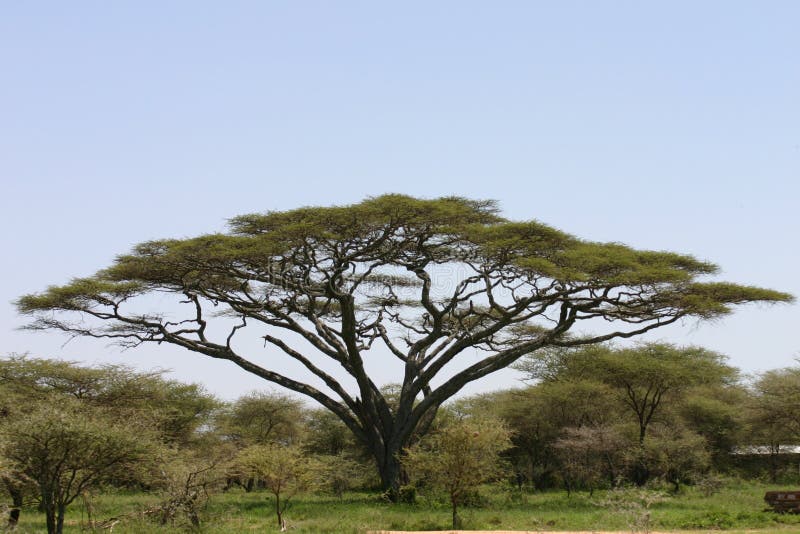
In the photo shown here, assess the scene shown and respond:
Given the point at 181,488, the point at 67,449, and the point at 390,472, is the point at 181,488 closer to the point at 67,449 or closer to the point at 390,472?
the point at 67,449

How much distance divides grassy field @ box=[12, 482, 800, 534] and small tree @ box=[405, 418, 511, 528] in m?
0.93

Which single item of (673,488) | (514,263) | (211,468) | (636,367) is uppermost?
(514,263)

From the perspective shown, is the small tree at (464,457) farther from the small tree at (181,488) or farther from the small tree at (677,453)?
the small tree at (677,453)

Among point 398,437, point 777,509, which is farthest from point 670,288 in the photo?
point 398,437

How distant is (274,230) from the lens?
24656 mm

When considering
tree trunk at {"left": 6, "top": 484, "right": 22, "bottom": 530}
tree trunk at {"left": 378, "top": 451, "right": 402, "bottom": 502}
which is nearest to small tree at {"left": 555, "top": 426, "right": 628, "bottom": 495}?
tree trunk at {"left": 378, "top": 451, "right": 402, "bottom": 502}

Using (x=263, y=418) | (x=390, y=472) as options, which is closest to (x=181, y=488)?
(x=390, y=472)

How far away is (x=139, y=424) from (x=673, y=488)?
2225 cm

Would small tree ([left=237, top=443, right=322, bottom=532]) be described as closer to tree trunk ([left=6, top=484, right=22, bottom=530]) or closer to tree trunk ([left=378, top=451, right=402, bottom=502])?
tree trunk ([left=6, top=484, right=22, bottom=530])

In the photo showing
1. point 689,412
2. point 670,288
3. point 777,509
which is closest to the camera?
point 777,509

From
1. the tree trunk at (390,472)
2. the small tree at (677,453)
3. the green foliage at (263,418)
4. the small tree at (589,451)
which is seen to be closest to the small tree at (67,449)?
the tree trunk at (390,472)

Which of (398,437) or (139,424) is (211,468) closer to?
(139,424)

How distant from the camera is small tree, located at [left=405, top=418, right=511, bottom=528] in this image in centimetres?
1972

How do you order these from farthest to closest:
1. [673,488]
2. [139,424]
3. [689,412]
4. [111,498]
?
[689,412]
[673,488]
[111,498]
[139,424]
